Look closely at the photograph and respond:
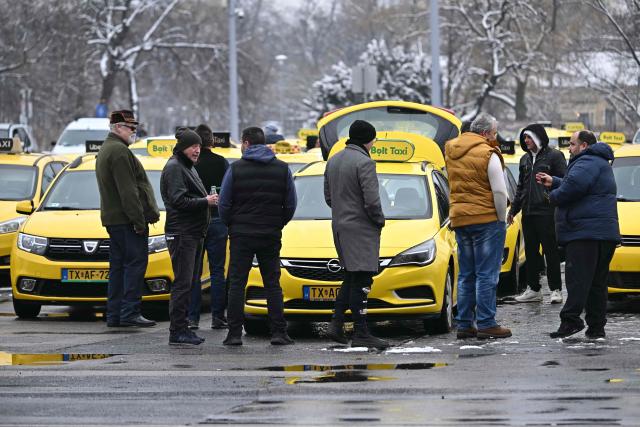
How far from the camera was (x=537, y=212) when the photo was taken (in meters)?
16.3

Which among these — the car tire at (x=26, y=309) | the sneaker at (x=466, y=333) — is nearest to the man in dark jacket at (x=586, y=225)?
the sneaker at (x=466, y=333)

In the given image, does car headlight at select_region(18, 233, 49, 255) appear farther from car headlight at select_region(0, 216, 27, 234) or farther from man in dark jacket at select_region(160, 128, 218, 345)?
car headlight at select_region(0, 216, 27, 234)

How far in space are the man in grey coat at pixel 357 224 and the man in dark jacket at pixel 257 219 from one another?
404mm

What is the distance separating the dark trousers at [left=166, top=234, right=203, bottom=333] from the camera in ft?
41.4

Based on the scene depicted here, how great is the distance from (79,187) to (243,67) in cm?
4075

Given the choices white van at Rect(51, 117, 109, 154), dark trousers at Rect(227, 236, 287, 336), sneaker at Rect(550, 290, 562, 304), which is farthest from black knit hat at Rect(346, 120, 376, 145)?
white van at Rect(51, 117, 109, 154)

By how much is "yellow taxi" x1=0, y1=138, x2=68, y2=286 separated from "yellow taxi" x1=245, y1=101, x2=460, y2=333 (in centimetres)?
444

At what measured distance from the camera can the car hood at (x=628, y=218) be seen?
14672 millimetres

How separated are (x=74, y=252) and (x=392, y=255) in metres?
3.37

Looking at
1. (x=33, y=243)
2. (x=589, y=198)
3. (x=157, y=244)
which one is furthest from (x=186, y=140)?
(x=589, y=198)

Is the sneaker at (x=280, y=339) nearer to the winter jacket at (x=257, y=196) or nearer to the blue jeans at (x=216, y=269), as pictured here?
the winter jacket at (x=257, y=196)

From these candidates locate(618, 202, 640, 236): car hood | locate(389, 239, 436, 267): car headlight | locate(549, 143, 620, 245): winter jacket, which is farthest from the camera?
locate(618, 202, 640, 236): car hood

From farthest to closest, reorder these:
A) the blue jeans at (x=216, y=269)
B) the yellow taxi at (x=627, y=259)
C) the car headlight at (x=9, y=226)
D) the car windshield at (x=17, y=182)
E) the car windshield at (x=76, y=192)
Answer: the car windshield at (x=17, y=182)
the car headlight at (x=9, y=226)
the car windshield at (x=76, y=192)
the yellow taxi at (x=627, y=259)
the blue jeans at (x=216, y=269)

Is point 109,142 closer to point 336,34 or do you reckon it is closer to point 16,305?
point 16,305
